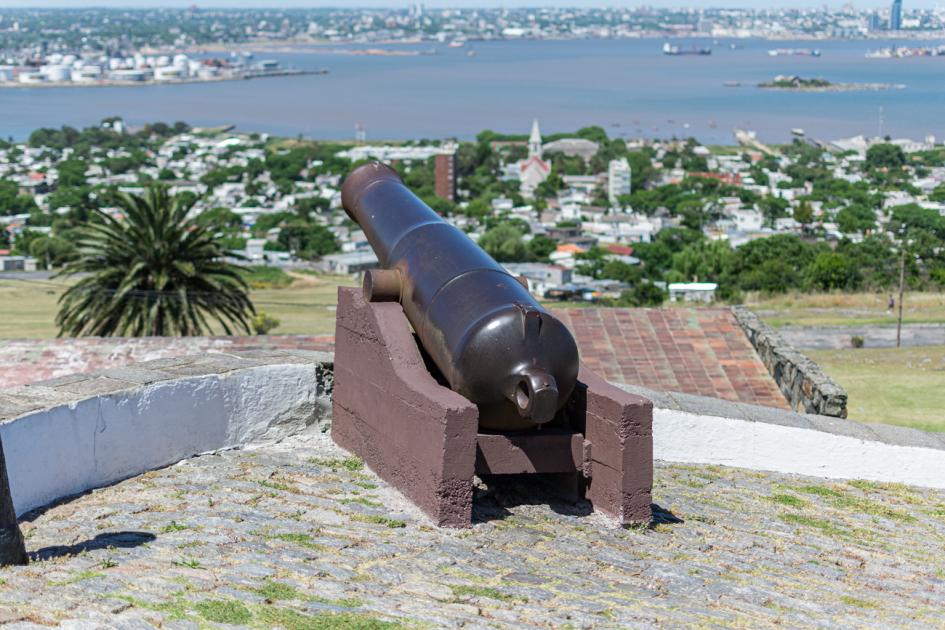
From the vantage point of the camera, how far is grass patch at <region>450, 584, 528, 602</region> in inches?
137

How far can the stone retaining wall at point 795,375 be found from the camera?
738 centimetres

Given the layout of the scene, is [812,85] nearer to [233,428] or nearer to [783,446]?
[783,446]

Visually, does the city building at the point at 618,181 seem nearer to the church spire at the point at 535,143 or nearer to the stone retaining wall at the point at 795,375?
the church spire at the point at 535,143

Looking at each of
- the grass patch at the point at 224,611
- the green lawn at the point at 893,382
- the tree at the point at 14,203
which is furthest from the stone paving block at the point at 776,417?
the tree at the point at 14,203

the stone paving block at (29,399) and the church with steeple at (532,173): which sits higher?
the stone paving block at (29,399)

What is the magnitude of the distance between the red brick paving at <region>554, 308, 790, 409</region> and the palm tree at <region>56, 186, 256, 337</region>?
607cm

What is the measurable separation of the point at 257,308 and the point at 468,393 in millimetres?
23754

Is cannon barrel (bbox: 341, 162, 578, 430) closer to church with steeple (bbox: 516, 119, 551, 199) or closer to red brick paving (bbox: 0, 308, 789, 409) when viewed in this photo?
red brick paving (bbox: 0, 308, 789, 409)

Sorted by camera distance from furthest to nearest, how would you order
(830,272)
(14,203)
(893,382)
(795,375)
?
(14,203), (830,272), (893,382), (795,375)

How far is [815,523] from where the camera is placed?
4.82 metres

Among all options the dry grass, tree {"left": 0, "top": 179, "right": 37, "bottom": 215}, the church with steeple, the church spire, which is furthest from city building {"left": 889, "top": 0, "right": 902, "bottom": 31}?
the dry grass

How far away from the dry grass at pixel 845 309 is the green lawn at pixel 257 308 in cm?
726

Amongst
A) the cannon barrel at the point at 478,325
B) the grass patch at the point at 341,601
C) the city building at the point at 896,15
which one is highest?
the city building at the point at 896,15

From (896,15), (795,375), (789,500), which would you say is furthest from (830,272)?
(896,15)
